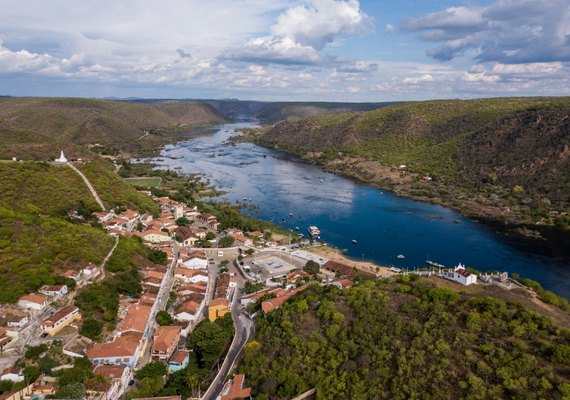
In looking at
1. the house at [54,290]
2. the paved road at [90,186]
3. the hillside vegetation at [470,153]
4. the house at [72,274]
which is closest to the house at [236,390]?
the house at [54,290]

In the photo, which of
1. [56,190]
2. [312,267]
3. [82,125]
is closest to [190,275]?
[312,267]

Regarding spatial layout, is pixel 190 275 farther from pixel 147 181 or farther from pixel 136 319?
pixel 147 181

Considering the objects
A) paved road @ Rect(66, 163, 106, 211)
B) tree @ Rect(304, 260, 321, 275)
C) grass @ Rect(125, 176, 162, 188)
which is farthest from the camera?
grass @ Rect(125, 176, 162, 188)

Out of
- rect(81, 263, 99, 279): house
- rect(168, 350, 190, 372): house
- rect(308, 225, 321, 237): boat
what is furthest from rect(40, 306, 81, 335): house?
rect(308, 225, 321, 237): boat

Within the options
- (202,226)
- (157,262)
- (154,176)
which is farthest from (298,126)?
(157,262)

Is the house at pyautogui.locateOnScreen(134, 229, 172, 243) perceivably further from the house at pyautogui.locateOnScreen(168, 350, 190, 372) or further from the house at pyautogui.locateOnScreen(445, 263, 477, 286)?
the house at pyautogui.locateOnScreen(445, 263, 477, 286)
